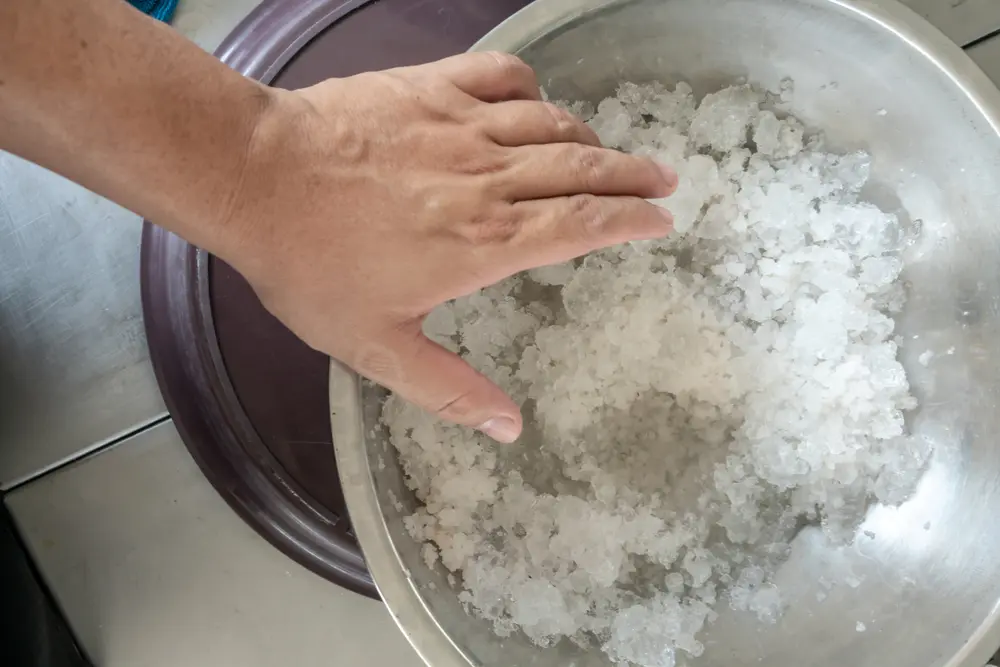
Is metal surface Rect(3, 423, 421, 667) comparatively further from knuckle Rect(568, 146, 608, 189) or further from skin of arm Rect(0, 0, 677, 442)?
knuckle Rect(568, 146, 608, 189)

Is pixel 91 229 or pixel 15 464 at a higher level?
pixel 91 229

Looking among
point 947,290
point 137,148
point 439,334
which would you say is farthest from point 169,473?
point 947,290

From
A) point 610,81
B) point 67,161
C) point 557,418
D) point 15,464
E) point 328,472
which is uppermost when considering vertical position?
point 610,81

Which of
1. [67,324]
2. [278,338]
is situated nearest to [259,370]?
[278,338]

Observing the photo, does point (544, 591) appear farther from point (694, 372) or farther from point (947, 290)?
point (947, 290)

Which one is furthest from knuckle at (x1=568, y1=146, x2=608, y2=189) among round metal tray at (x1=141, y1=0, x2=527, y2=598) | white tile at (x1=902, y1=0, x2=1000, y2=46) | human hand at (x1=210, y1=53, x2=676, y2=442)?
white tile at (x1=902, y1=0, x2=1000, y2=46)

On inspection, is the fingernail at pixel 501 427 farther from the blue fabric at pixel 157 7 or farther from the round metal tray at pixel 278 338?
the blue fabric at pixel 157 7

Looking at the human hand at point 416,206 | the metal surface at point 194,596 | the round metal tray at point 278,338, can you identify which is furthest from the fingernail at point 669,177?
the metal surface at point 194,596
